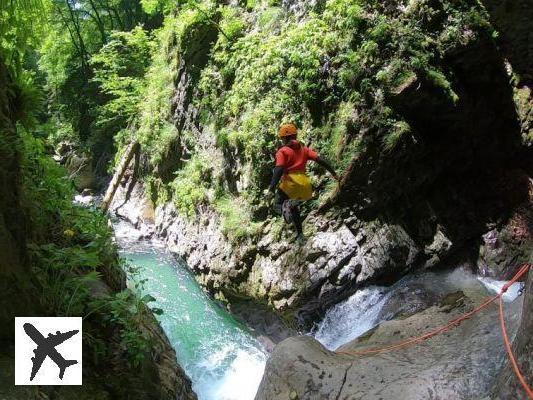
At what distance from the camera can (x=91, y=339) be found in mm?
3947

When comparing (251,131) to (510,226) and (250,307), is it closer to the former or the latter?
(250,307)

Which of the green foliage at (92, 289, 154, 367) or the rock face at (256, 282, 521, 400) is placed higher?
the green foliage at (92, 289, 154, 367)

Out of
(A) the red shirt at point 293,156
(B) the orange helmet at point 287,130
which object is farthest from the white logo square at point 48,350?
(B) the orange helmet at point 287,130

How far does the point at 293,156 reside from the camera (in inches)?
271

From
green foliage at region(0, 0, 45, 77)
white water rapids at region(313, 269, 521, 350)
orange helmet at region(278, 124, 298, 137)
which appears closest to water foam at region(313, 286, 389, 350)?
white water rapids at region(313, 269, 521, 350)

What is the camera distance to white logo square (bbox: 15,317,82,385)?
3.36 metres

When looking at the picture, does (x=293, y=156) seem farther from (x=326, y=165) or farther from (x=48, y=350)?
(x=48, y=350)

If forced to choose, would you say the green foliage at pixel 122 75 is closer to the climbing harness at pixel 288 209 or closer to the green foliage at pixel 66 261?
the climbing harness at pixel 288 209

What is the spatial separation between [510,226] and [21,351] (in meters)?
8.58

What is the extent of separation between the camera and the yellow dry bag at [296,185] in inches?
273

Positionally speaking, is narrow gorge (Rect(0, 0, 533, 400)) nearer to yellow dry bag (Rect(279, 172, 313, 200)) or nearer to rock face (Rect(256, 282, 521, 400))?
rock face (Rect(256, 282, 521, 400))

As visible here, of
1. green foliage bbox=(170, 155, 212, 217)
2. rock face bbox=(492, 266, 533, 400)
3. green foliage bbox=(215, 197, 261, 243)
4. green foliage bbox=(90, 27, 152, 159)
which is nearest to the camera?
rock face bbox=(492, 266, 533, 400)

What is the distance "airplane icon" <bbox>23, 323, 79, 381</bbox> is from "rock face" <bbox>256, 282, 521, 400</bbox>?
185 cm

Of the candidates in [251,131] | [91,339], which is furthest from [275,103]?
[91,339]
